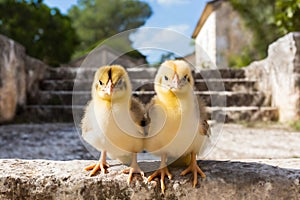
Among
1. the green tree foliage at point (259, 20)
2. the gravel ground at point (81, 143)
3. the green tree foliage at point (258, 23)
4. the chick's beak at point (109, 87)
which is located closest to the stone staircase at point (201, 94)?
the gravel ground at point (81, 143)

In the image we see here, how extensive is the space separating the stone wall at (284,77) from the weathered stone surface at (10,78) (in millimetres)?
3117

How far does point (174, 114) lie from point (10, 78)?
342cm

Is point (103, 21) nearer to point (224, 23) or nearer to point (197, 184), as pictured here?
point (224, 23)

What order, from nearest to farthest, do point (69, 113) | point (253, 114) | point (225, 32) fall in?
point (253, 114), point (69, 113), point (225, 32)

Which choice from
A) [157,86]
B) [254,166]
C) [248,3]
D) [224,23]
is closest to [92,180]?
[157,86]

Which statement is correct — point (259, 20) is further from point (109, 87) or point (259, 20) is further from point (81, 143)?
point (109, 87)

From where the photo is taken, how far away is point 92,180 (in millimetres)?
938

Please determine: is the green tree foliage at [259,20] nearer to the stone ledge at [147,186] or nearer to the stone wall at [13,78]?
the stone wall at [13,78]

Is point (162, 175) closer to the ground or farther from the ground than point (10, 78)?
closer to the ground

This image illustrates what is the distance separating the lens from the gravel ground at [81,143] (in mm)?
2461

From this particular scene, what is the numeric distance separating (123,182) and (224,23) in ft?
34.0

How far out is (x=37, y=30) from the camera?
11.4m

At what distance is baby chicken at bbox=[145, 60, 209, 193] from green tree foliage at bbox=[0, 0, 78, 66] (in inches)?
409

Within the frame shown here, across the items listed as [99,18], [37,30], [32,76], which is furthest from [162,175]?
[99,18]
